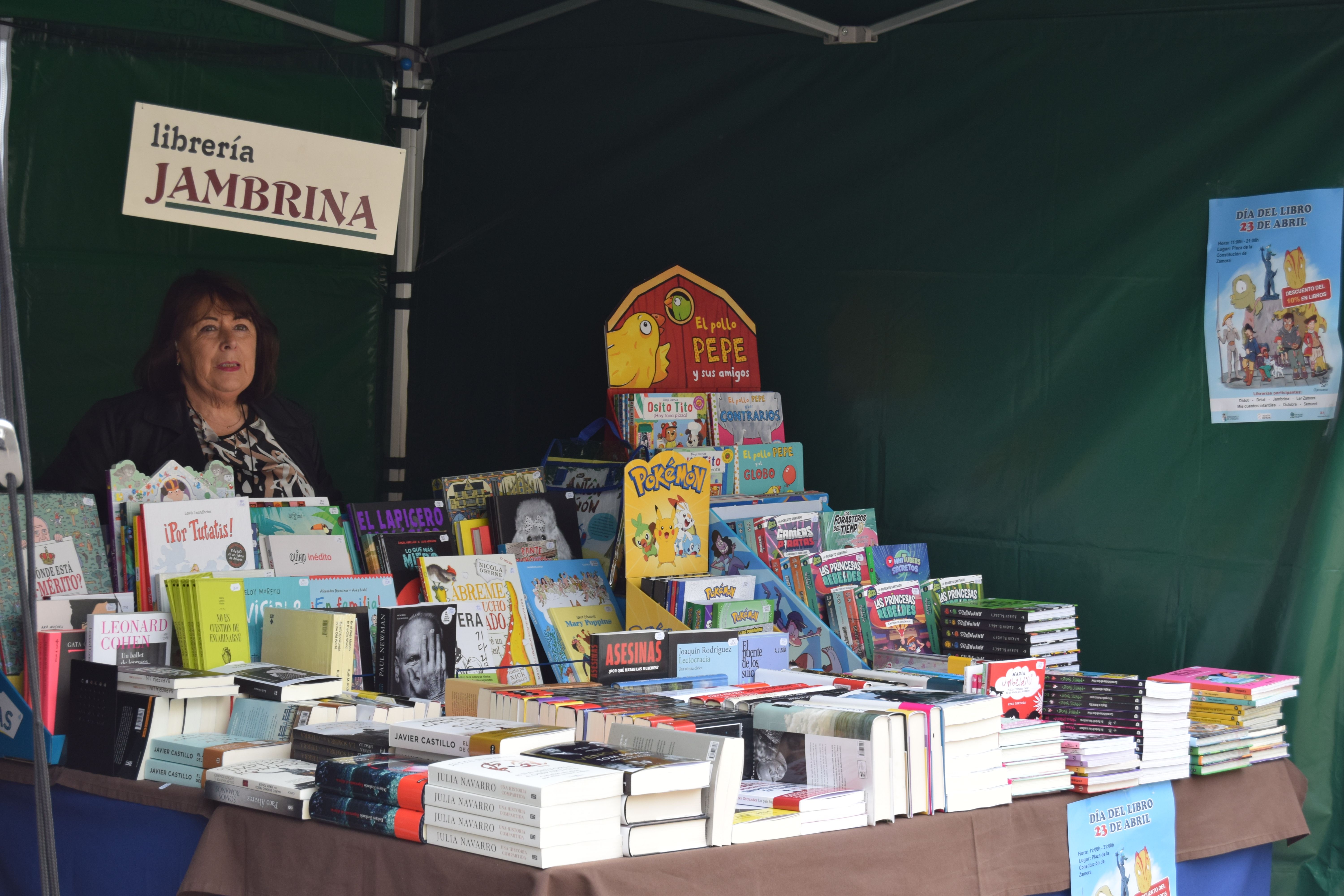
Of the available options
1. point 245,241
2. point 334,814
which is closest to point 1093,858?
point 334,814

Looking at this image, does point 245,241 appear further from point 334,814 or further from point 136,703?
point 334,814

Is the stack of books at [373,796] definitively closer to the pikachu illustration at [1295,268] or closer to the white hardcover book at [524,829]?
the white hardcover book at [524,829]

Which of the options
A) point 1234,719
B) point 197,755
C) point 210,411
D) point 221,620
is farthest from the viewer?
point 210,411

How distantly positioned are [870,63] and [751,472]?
1.55 metres

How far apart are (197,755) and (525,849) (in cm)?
99

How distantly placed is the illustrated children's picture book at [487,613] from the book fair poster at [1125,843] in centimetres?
161

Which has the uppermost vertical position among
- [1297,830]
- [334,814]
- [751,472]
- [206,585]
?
[751,472]

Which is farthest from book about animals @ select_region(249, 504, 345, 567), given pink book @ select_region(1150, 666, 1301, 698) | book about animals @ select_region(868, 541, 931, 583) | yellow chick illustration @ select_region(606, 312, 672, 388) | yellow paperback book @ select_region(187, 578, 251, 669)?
pink book @ select_region(1150, 666, 1301, 698)

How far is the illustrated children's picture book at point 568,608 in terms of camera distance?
13.5 feet

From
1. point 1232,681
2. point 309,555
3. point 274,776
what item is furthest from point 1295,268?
point 274,776

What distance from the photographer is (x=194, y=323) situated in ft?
17.4

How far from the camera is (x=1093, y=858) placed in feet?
10.0

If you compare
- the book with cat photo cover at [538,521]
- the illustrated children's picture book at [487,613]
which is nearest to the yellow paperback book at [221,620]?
the illustrated children's picture book at [487,613]

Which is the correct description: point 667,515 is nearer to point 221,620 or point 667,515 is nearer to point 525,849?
point 221,620
